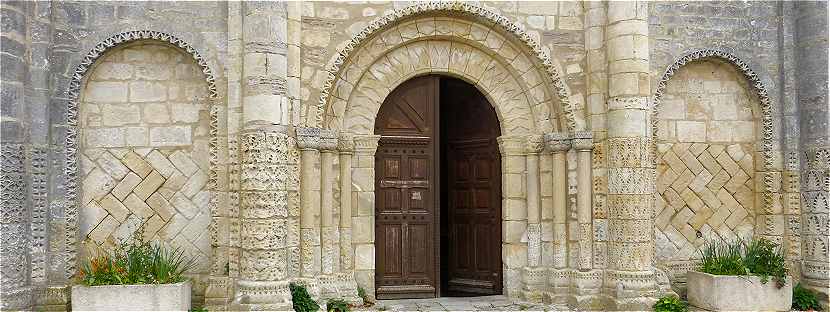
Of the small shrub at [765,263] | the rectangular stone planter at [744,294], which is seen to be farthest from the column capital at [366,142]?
the small shrub at [765,263]

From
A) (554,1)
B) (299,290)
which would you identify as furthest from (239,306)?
(554,1)

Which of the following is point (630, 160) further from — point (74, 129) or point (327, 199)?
point (74, 129)

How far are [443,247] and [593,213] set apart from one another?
291 centimetres

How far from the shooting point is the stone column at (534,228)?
26.2ft

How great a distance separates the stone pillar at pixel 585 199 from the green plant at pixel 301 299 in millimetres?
2936

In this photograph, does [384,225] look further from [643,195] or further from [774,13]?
[774,13]

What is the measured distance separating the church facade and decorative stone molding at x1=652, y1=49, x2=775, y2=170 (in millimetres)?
26

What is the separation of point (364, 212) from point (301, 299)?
1265 millimetres

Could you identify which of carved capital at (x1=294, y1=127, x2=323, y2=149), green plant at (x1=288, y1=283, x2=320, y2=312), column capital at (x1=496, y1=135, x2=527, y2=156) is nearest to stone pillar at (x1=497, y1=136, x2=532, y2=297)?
column capital at (x1=496, y1=135, x2=527, y2=156)

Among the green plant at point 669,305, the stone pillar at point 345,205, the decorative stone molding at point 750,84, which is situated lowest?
the green plant at point 669,305

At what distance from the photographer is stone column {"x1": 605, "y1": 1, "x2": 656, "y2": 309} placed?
747 cm

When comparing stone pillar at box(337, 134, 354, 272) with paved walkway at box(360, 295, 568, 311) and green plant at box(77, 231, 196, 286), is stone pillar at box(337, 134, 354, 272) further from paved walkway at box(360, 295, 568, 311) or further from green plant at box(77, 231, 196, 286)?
green plant at box(77, 231, 196, 286)

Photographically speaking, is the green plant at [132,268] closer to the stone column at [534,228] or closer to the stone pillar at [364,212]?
the stone pillar at [364,212]

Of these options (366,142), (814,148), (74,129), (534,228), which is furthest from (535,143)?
(74,129)
